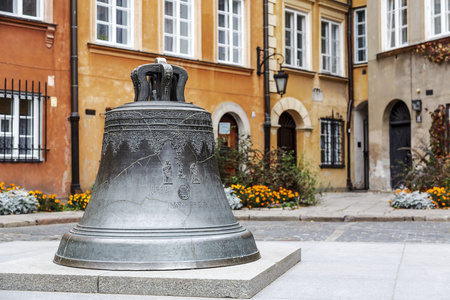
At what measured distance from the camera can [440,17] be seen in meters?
18.7

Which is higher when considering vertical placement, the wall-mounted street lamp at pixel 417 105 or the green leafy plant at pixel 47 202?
the wall-mounted street lamp at pixel 417 105

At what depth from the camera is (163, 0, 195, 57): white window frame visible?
17.5 meters

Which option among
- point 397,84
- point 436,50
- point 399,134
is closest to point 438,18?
point 436,50

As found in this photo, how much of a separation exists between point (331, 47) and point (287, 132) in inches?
137

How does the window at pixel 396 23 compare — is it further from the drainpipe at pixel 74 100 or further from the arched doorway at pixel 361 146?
the drainpipe at pixel 74 100

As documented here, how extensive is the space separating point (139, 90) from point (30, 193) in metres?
8.58

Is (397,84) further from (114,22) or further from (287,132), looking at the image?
(114,22)

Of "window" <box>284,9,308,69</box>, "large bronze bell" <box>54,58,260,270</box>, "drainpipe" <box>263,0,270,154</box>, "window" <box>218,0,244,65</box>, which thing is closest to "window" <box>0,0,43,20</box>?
"window" <box>218,0,244,65</box>

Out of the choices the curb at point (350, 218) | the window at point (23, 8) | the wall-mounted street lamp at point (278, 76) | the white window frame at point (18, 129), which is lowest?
the curb at point (350, 218)

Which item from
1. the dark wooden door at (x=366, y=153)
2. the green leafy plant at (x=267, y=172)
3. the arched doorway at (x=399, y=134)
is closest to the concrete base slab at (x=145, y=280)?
the green leafy plant at (x=267, y=172)

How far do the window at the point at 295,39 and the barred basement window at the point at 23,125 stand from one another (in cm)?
875

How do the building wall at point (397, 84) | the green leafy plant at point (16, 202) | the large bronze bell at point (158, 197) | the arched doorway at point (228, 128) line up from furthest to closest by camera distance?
the building wall at point (397, 84) < the arched doorway at point (228, 128) < the green leafy plant at point (16, 202) < the large bronze bell at point (158, 197)

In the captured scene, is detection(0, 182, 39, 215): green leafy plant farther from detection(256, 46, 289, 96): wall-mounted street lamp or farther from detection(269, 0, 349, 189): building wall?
detection(269, 0, 349, 189): building wall

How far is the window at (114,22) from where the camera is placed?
16062 mm
